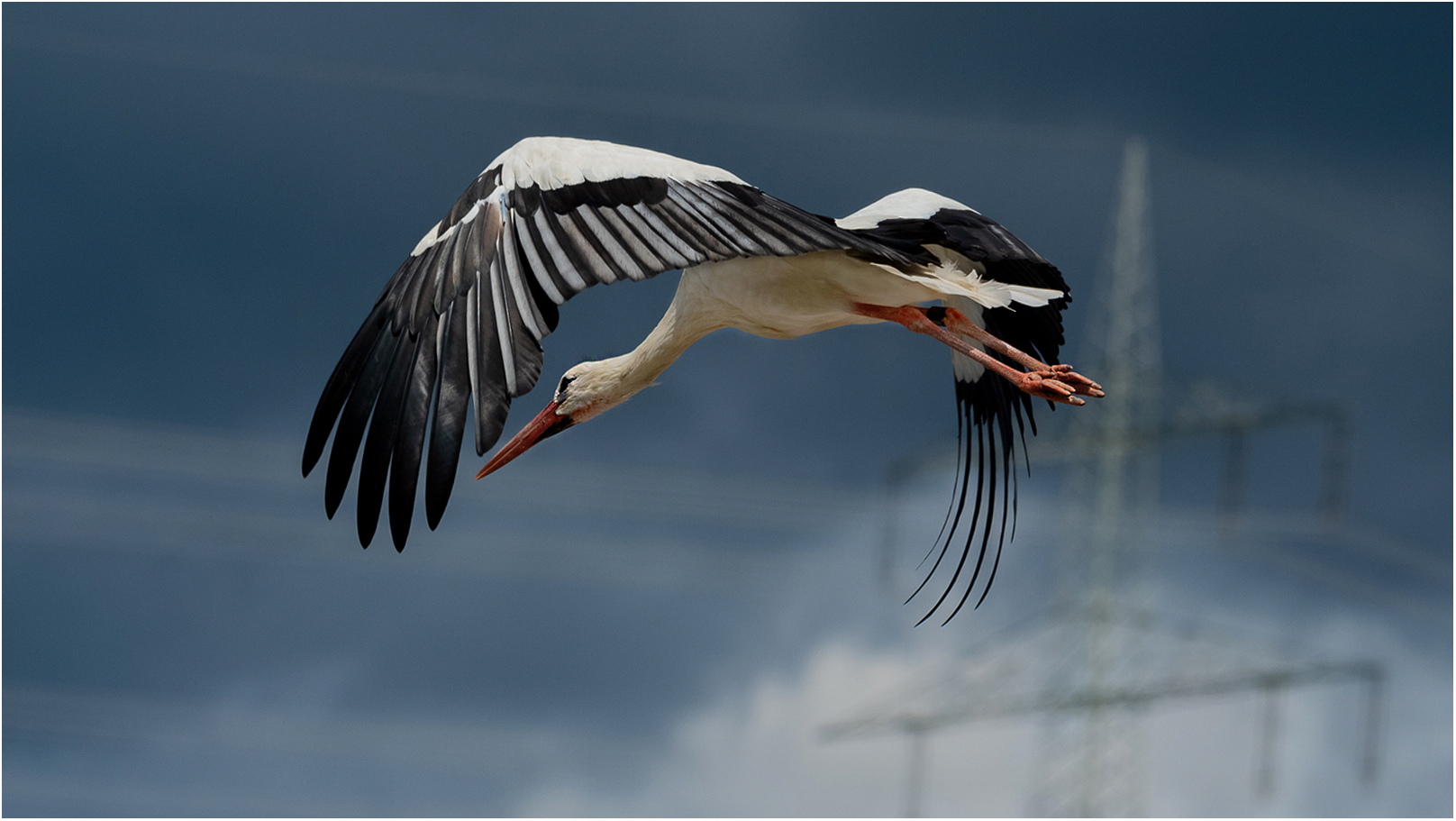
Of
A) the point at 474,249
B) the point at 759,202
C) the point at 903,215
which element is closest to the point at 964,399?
the point at 903,215

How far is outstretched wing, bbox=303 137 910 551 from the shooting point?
4.82 m

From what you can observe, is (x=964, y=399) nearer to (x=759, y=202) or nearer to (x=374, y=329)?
(x=759, y=202)

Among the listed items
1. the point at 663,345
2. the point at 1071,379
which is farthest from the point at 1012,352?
the point at 663,345

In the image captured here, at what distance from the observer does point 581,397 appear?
675 cm

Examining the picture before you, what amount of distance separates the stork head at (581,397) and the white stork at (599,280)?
23 centimetres

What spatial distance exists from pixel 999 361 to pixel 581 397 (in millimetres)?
1835

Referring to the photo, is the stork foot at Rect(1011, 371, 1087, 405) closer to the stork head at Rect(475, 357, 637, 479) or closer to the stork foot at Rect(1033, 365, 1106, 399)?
the stork foot at Rect(1033, 365, 1106, 399)

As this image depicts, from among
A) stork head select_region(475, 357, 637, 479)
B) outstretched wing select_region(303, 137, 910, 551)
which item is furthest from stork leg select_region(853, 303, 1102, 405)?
stork head select_region(475, 357, 637, 479)

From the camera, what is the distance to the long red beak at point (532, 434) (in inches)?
270

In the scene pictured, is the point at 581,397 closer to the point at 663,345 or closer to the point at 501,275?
the point at 663,345

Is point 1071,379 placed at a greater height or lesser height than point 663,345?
lesser

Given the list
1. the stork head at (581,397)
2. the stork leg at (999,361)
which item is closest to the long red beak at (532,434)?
the stork head at (581,397)

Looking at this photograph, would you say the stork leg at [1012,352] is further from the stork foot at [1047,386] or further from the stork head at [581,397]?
the stork head at [581,397]

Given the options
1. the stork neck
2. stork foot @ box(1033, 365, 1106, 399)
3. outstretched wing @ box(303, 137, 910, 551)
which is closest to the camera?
outstretched wing @ box(303, 137, 910, 551)
